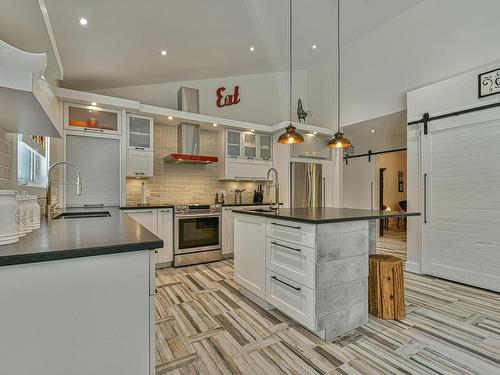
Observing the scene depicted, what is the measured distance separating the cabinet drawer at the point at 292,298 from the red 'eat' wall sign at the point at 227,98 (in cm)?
377

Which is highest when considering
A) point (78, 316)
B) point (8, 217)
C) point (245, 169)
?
point (245, 169)

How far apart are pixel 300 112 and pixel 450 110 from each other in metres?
2.66

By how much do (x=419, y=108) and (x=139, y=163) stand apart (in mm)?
4177

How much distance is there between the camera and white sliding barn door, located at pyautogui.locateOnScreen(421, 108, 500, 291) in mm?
2938

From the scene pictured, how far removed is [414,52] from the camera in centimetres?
386

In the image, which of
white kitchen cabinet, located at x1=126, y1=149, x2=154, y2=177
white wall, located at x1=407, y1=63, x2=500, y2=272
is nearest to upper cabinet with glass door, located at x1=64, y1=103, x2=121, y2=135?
white kitchen cabinet, located at x1=126, y1=149, x2=154, y2=177

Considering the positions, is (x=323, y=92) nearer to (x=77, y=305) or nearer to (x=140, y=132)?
(x=140, y=132)

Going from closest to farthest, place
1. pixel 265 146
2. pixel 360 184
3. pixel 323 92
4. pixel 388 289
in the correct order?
1. pixel 388 289
2. pixel 265 146
3. pixel 323 92
4. pixel 360 184

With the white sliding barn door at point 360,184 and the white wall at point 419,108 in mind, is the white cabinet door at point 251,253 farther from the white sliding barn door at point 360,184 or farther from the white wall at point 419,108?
the white sliding barn door at point 360,184

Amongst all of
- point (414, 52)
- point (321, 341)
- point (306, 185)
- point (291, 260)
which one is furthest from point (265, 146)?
point (321, 341)

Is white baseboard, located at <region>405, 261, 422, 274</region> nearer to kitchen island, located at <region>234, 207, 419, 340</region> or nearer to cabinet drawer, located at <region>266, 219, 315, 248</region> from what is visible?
kitchen island, located at <region>234, 207, 419, 340</region>

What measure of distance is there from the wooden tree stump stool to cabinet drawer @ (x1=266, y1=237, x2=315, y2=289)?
77 cm

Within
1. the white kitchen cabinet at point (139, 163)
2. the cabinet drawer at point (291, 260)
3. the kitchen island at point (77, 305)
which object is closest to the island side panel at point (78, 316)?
the kitchen island at point (77, 305)

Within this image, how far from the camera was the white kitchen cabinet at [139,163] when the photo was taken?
3.91 m
